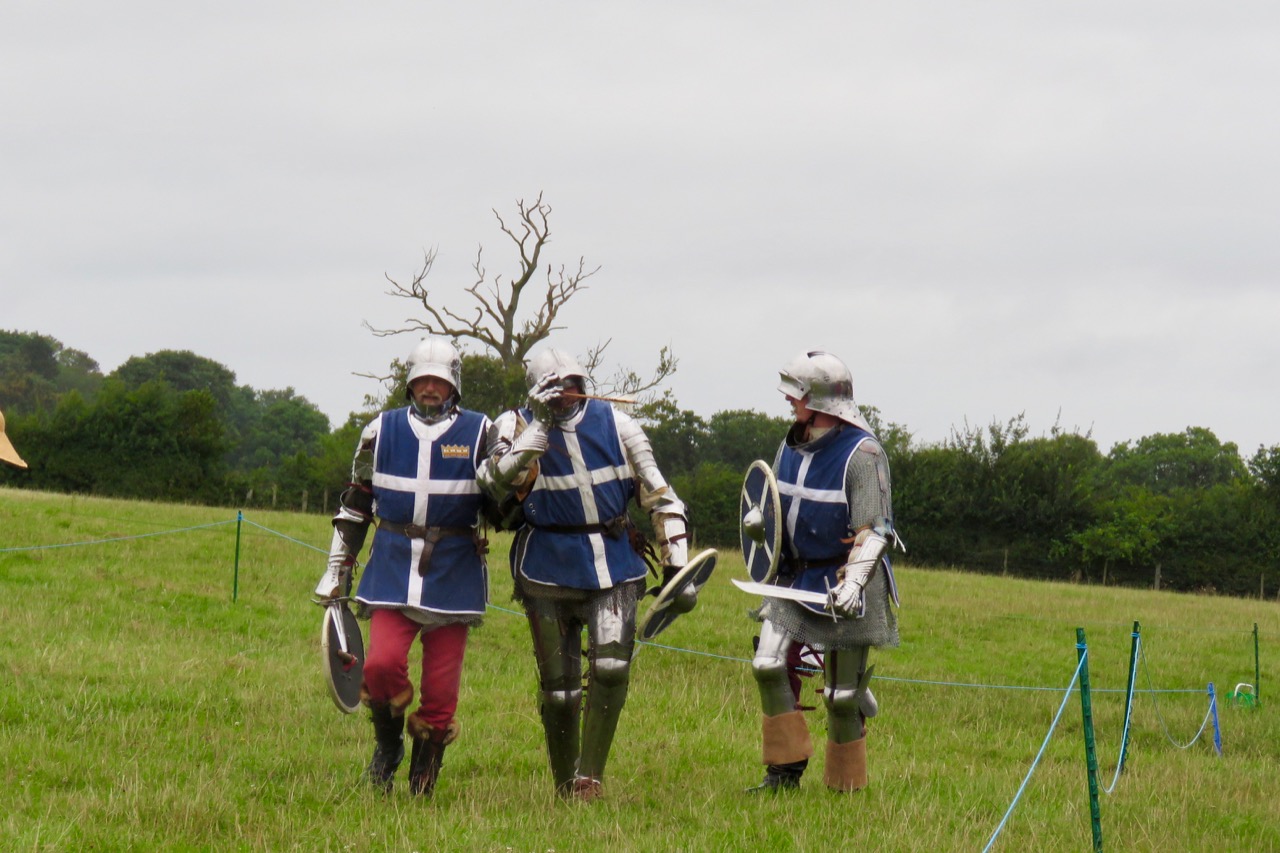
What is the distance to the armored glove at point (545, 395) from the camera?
21.4 ft

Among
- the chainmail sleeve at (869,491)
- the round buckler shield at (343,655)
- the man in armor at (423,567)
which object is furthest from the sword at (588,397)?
the round buckler shield at (343,655)

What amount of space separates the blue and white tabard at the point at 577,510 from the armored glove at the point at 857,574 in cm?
96

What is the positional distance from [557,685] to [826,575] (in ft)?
4.54

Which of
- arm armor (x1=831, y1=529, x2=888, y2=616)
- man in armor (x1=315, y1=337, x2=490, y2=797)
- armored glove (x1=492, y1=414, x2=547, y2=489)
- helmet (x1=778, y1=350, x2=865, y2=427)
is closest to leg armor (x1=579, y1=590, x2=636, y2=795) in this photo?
man in armor (x1=315, y1=337, x2=490, y2=797)

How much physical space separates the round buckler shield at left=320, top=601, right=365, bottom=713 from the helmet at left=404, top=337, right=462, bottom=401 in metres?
1.10

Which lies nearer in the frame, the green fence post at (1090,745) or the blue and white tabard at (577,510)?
the green fence post at (1090,745)

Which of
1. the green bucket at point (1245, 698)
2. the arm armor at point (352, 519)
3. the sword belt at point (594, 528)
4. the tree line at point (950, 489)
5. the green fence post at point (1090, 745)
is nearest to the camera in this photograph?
the green fence post at point (1090, 745)

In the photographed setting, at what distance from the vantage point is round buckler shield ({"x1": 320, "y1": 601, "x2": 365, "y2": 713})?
655 cm

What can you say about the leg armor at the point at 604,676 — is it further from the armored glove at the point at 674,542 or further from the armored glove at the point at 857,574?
the armored glove at the point at 857,574

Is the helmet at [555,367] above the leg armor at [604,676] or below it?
above

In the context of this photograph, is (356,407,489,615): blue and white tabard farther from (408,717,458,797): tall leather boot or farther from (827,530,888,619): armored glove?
(827,530,888,619): armored glove

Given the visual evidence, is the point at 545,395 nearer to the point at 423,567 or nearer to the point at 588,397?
the point at 588,397

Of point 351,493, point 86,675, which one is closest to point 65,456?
point 86,675

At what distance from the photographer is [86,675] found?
9.18 m
